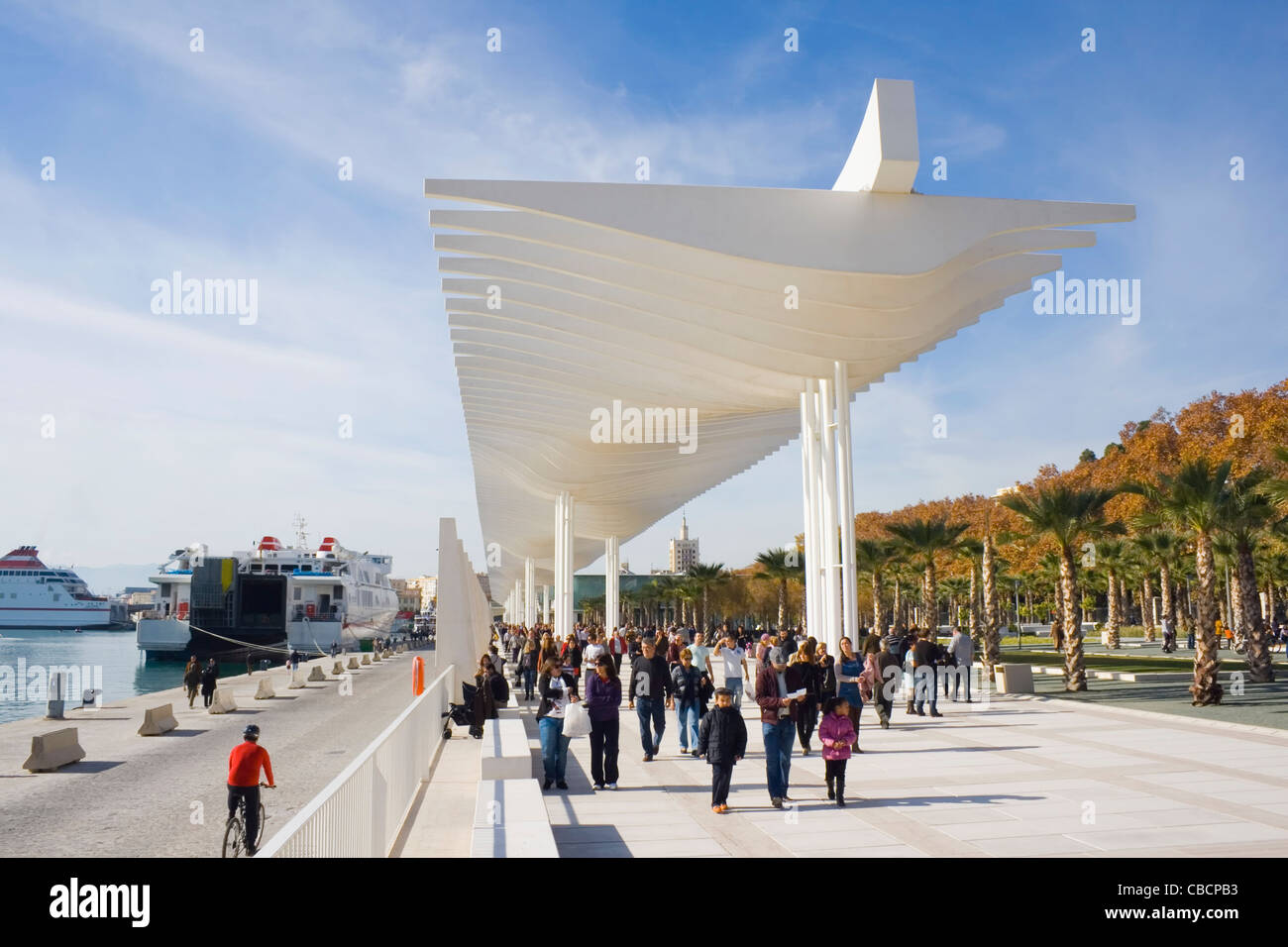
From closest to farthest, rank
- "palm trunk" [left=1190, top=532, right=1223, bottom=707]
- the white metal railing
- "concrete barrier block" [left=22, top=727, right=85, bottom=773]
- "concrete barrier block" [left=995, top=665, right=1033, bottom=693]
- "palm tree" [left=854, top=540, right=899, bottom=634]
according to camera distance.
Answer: the white metal railing
"concrete barrier block" [left=22, top=727, right=85, bottom=773]
"palm trunk" [left=1190, top=532, right=1223, bottom=707]
"concrete barrier block" [left=995, top=665, right=1033, bottom=693]
"palm tree" [left=854, top=540, right=899, bottom=634]

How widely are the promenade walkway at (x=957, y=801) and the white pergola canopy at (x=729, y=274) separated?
7.30 meters

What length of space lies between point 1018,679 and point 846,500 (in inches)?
222

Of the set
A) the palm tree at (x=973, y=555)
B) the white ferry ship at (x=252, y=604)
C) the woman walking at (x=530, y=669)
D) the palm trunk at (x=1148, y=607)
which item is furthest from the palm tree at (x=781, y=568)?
the white ferry ship at (x=252, y=604)

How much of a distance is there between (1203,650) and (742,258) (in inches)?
397

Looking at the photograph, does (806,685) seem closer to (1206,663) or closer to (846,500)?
(846,500)

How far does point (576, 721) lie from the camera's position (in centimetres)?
996

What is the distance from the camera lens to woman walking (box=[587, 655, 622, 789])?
10.2 m

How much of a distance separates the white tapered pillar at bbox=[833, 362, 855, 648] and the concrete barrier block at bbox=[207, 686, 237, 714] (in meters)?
15.1

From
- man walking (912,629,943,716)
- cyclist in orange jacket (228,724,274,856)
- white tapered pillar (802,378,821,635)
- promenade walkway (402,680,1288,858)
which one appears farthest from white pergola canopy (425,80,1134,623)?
cyclist in orange jacket (228,724,274,856)

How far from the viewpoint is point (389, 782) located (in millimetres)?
7812

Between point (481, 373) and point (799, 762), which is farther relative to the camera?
point (481, 373)

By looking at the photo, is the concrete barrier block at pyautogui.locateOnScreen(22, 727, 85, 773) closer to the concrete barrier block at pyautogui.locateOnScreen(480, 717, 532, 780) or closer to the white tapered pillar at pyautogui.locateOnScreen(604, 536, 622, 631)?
the concrete barrier block at pyautogui.locateOnScreen(480, 717, 532, 780)

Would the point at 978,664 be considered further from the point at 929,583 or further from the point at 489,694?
the point at 489,694
